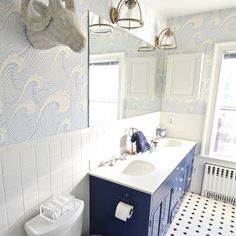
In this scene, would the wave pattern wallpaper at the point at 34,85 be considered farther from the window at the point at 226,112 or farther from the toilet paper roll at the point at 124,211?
the window at the point at 226,112

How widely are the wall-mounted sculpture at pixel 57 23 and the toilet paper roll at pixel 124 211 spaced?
1.14 metres

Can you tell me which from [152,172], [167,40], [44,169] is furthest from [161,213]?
[167,40]

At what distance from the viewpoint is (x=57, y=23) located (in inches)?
33.4

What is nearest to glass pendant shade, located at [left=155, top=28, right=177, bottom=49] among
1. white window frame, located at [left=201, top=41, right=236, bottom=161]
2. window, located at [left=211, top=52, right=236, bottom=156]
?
white window frame, located at [left=201, top=41, right=236, bottom=161]

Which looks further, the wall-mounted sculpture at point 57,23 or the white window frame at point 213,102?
the white window frame at point 213,102

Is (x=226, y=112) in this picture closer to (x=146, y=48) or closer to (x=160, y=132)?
(x=160, y=132)

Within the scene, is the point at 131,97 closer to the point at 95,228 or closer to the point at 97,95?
the point at 97,95

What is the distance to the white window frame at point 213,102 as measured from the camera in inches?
97.7

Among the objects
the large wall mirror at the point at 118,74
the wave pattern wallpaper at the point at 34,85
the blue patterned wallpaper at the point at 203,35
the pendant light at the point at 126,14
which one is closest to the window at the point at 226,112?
the blue patterned wallpaper at the point at 203,35

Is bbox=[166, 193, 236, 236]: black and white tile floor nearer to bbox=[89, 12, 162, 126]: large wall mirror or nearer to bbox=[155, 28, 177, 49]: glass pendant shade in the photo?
bbox=[89, 12, 162, 126]: large wall mirror

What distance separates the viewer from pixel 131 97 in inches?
87.0

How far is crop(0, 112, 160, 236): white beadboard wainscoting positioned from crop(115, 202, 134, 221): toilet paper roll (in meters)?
0.35

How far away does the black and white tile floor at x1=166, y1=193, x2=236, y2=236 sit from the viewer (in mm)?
2119

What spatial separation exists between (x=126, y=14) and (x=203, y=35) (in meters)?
1.49
